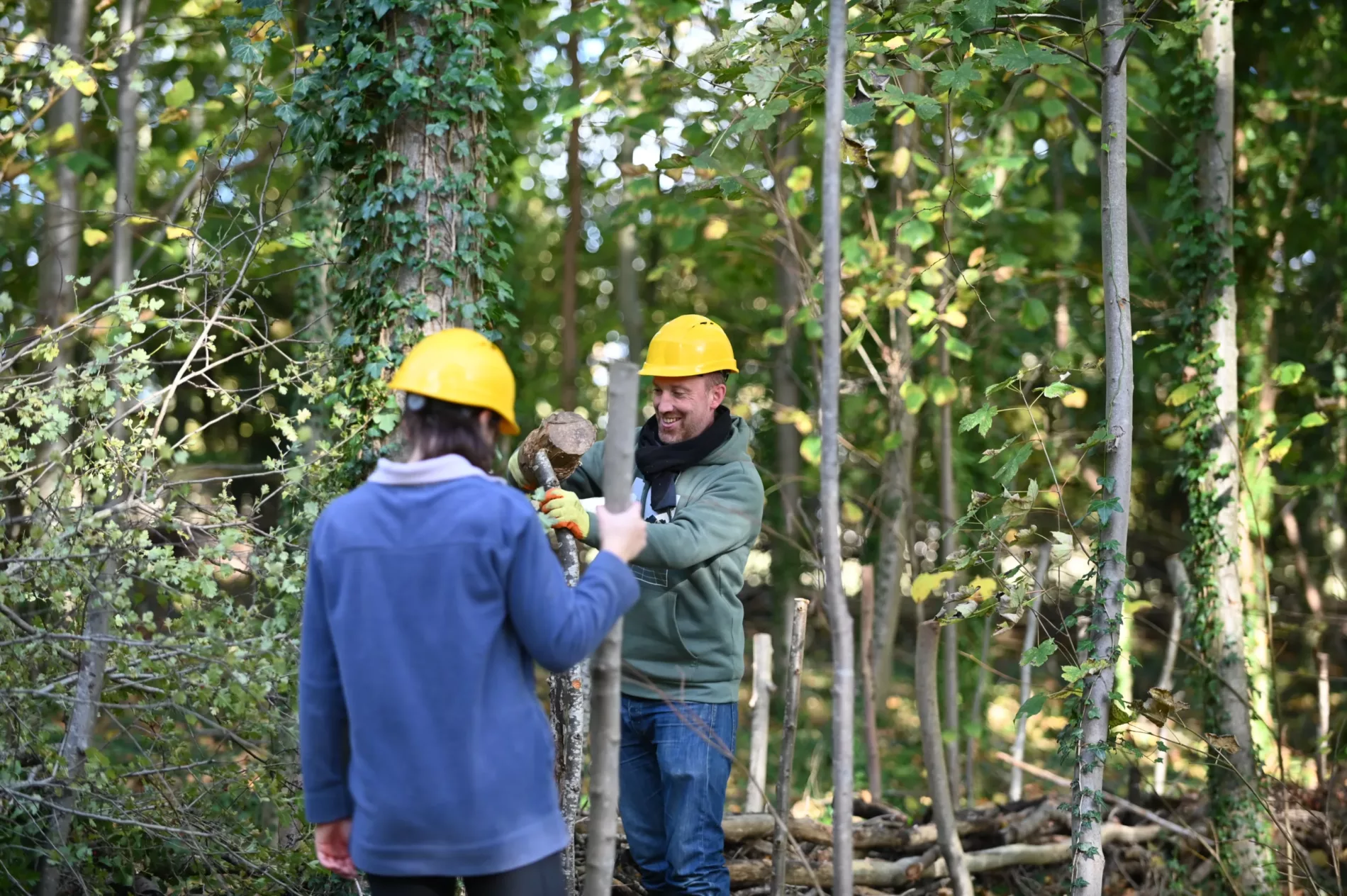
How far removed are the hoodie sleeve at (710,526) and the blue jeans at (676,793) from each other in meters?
0.52

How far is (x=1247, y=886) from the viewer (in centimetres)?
554

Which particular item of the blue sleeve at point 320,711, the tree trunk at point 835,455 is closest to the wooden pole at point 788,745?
the tree trunk at point 835,455

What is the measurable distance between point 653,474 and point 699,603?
1.56 ft

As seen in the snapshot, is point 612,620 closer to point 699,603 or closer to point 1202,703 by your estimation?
point 699,603

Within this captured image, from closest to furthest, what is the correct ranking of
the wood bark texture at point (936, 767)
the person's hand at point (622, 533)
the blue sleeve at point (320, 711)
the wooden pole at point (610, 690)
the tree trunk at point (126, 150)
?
the blue sleeve at point (320, 711) → the person's hand at point (622, 533) → the wooden pole at point (610, 690) → the wood bark texture at point (936, 767) → the tree trunk at point (126, 150)

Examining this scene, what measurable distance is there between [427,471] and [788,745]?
2.28 m

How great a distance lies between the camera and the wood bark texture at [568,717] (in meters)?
3.76

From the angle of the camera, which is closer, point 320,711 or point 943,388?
point 320,711

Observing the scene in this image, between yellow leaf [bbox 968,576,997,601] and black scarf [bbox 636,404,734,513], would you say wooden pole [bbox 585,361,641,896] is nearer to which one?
black scarf [bbox 636,404,734,513]

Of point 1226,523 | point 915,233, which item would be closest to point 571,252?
point 915,233

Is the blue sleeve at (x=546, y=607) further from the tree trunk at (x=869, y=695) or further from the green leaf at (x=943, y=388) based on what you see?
the green leaf at (x=943, y=388)

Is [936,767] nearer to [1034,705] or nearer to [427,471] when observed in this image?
[1034,705]

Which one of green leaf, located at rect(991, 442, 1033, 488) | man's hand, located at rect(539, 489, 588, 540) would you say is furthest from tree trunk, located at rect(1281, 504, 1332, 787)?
man's hand, located at rect(539, 489, 588, 540)

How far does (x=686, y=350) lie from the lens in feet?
12.9
